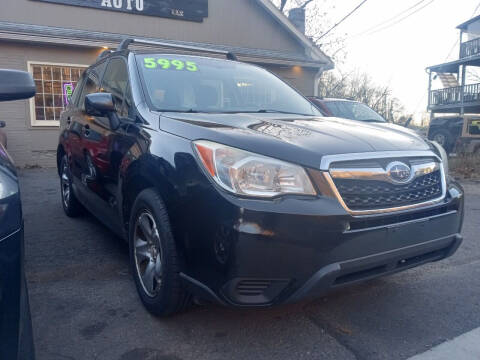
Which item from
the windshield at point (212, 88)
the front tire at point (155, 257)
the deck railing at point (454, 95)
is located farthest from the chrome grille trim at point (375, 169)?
the deck railing at point (454, 95)

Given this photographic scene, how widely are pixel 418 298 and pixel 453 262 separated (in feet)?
3.26

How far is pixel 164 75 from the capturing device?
10.7 feet

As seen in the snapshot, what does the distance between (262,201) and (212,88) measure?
1654mm

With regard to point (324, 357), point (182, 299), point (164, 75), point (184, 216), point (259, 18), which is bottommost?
point (324, 357)

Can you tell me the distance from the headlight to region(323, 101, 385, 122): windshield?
5806 mm

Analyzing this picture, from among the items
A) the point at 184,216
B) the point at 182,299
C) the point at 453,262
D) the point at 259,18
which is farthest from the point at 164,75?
the point at 259,18

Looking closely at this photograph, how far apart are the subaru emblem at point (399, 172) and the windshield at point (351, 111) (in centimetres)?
544

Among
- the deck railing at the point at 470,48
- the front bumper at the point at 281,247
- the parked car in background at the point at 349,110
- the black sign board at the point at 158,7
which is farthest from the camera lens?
the deck railing at the point at 470,48

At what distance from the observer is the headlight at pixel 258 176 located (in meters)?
2.03

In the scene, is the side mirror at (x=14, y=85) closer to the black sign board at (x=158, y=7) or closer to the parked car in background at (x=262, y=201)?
the parked car in background at (x=262, y=201)

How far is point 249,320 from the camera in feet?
8.66

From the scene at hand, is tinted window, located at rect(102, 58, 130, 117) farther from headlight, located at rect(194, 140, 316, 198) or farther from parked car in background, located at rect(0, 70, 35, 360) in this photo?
parked car in background, located at rect(0, 70, 35, 360)

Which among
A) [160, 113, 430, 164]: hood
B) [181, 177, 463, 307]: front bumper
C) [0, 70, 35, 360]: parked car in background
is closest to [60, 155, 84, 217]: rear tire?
[160, 113, 430, 164]: hood

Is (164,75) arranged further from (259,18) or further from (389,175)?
(259,18)
